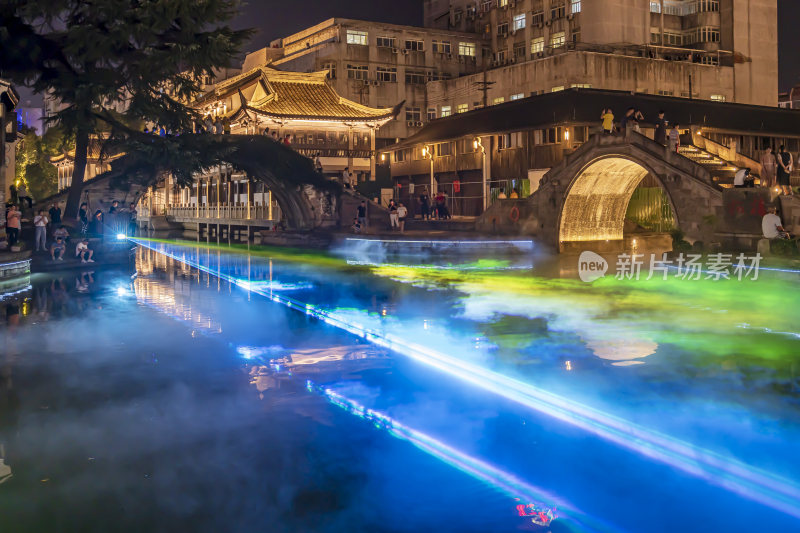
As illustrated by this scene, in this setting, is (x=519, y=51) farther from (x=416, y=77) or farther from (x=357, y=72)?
(x=357, y=72)

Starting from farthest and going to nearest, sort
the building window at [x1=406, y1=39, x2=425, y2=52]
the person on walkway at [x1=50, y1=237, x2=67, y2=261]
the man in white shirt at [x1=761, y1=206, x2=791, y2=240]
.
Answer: the building window at [x1=406, y1=39, x2=425, y2=52], the person on walkway at [x1=50, y1=237, x2=67, y2=261], the man in white shirt at [x1=761, y1=206, x2=791, y2=240]

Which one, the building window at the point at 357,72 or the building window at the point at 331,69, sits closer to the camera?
the building window at the point at 331,69

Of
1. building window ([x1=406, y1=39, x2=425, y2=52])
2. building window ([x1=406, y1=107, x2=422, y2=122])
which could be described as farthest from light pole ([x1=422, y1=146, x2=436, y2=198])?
building window ([x1=406, y1=39, x2=425, y2=52])

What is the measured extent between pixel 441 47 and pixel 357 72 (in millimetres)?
8360

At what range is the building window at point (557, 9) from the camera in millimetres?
60312

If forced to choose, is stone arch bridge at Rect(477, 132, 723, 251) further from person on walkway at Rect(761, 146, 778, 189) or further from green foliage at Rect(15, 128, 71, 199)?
green foliage at Rect(15, 128, 71, 199)

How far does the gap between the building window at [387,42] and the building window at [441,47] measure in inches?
150

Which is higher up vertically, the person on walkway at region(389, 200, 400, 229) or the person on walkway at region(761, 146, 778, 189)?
the person on walkway at region(761, 146, 778, 189)

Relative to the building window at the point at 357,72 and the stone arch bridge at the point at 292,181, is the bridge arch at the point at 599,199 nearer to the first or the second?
the stone arch bridge at the point at 292,181

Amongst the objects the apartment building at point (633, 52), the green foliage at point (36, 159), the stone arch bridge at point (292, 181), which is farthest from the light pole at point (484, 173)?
the green foliage at point (36, 159)

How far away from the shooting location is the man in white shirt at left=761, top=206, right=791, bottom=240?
21516 millimetres

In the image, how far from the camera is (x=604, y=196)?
107ft

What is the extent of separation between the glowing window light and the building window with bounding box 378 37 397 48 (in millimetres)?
58649

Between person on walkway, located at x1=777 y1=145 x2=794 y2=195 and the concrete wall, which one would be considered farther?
the concrete wall
